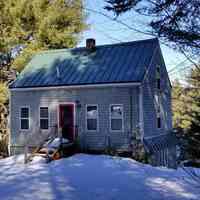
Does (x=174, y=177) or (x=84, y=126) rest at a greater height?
(x=84, y=126)

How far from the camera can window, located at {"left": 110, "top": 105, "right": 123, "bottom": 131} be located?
1689cm

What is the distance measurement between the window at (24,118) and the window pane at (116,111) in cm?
515

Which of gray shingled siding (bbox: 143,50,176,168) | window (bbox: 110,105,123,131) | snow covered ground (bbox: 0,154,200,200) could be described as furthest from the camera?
gray shingled siding (bbox: 143,50,176,168)

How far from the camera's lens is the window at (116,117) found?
16.9 metres

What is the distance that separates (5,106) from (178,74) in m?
22.0

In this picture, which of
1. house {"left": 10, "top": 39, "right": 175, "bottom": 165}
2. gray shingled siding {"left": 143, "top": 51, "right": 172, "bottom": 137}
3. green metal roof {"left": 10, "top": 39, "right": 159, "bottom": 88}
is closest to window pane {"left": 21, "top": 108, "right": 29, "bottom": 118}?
house {"left": 10, "top": 39, "right": 175, "bottom": 165}

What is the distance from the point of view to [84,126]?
57.8 ft

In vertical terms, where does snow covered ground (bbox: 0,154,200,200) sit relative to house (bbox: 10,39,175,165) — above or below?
below

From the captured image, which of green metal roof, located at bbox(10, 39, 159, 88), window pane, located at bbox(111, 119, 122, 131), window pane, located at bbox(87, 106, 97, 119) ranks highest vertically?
green metal roof, located at bbox(10, 39, 159, 88)

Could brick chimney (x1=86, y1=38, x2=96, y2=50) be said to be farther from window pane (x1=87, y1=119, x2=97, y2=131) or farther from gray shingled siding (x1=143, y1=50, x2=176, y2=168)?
window pane (x1=87, y1=119, x2=97, y2=131)

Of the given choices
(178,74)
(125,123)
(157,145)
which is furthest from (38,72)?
(178,74)

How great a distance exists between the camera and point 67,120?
59.6 feet

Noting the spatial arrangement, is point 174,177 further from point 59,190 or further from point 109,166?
point 59,190

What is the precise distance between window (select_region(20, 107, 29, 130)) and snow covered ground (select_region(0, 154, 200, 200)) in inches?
173
